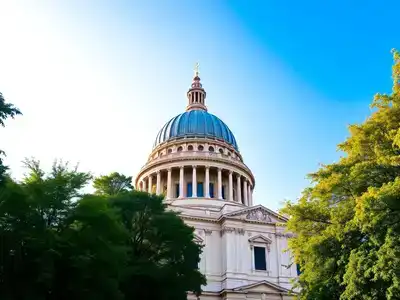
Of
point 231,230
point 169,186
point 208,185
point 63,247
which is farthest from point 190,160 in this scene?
point 63,247

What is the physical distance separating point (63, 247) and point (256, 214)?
3176 cm

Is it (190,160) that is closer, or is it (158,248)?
(158,248)

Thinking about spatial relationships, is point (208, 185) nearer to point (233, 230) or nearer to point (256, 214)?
point (256, 214)

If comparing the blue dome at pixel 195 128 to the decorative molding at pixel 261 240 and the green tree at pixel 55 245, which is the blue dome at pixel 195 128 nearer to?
the decorative molding at pixel 261 240

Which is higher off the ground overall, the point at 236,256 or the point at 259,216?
the point at 259,216

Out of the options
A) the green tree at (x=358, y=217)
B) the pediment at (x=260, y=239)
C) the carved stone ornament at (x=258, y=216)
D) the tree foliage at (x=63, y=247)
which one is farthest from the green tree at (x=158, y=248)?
the carved stone ornament at (x=258, y=216)

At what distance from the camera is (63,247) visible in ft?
68.7

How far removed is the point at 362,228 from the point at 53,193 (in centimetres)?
1390

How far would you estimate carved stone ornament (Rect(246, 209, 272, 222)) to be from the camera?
49984 mm

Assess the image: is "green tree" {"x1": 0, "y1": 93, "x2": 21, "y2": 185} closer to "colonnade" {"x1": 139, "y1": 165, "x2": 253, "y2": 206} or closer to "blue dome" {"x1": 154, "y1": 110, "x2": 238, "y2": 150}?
"colonnade" {"x1": 139, "y1": 165, "x2": 253, "y2": 206}

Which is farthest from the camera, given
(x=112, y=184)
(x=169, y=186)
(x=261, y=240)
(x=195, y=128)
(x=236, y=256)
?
(x=195, y=128)

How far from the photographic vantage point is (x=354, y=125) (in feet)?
76.4

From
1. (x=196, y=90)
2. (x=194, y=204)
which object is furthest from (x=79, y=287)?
(x=196, y=90)

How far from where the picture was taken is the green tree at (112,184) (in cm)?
3409
